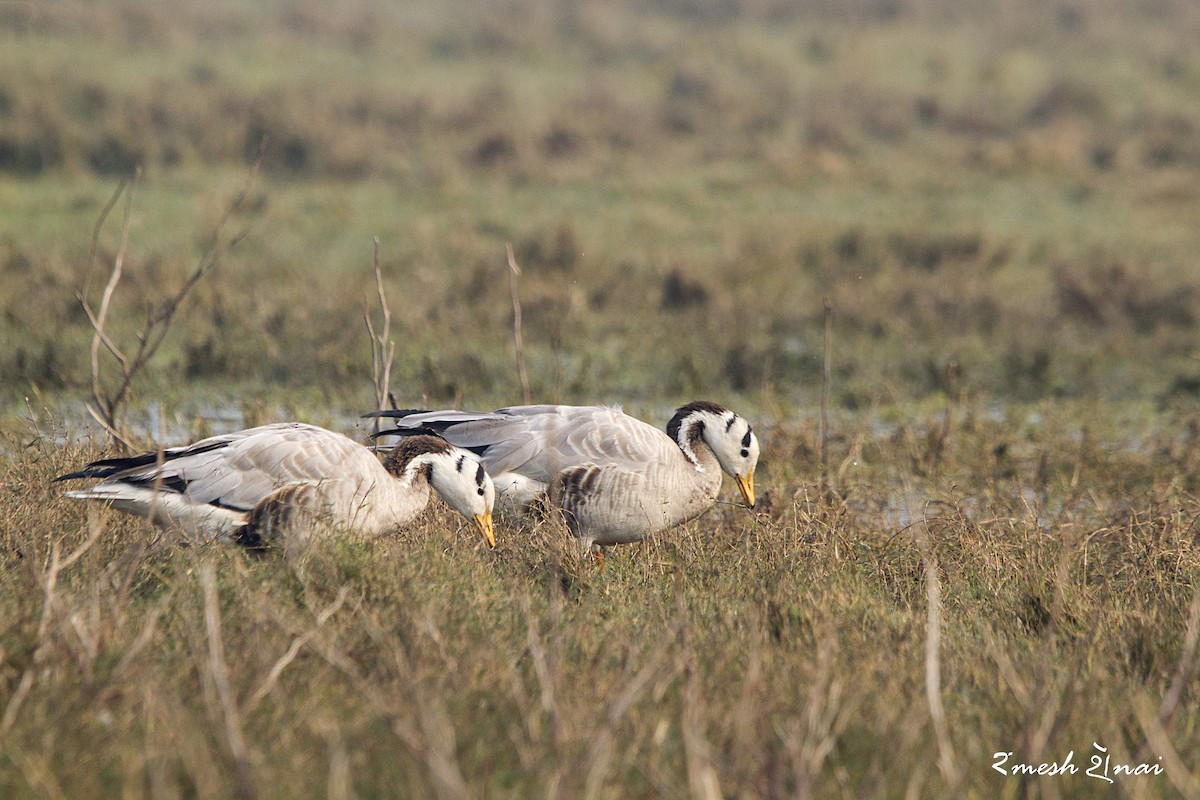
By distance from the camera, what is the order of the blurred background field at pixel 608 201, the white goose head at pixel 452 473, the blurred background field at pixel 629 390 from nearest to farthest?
the blurred background field at pixel 629 390 → the white goose head at pixel 452 473 → the blurred background field at pixel 608 201

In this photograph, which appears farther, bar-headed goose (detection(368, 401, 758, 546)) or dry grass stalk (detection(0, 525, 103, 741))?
bar-headed goose (detection(368, 401, 758, 546))

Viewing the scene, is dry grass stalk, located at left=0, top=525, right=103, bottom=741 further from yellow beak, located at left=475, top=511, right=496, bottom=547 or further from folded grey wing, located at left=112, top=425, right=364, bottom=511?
yellow beak, located at left=475, top=511, right=496, bottom=547

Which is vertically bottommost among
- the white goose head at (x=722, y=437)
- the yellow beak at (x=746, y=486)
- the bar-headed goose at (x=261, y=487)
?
the yellow beak at (x=746, y=486)

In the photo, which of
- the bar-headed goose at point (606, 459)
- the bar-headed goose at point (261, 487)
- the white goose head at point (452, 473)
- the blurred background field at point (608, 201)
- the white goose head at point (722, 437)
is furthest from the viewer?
the blurred background field at point (608, 201)

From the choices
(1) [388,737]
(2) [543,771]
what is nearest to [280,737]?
(1) [388,737]

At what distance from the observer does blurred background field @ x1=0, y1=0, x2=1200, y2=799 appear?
135 inches

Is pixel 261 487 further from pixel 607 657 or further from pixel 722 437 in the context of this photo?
pixel 722 437

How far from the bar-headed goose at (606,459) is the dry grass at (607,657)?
18 cm

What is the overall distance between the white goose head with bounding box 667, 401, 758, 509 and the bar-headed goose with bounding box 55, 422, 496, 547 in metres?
1.31

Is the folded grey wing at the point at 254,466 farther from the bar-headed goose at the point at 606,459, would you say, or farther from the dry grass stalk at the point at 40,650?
the dry grass stalk at the point at 40,650

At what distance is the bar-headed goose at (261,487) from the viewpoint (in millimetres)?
4930

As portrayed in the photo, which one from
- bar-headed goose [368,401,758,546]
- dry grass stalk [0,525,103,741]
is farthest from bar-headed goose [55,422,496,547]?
dry grass stalk [0,525,103,741]

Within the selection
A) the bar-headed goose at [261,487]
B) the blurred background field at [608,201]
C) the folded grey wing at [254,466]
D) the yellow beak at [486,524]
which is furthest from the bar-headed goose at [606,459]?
the blurred background field at [608,201]

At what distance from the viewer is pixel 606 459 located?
18.6 ft
